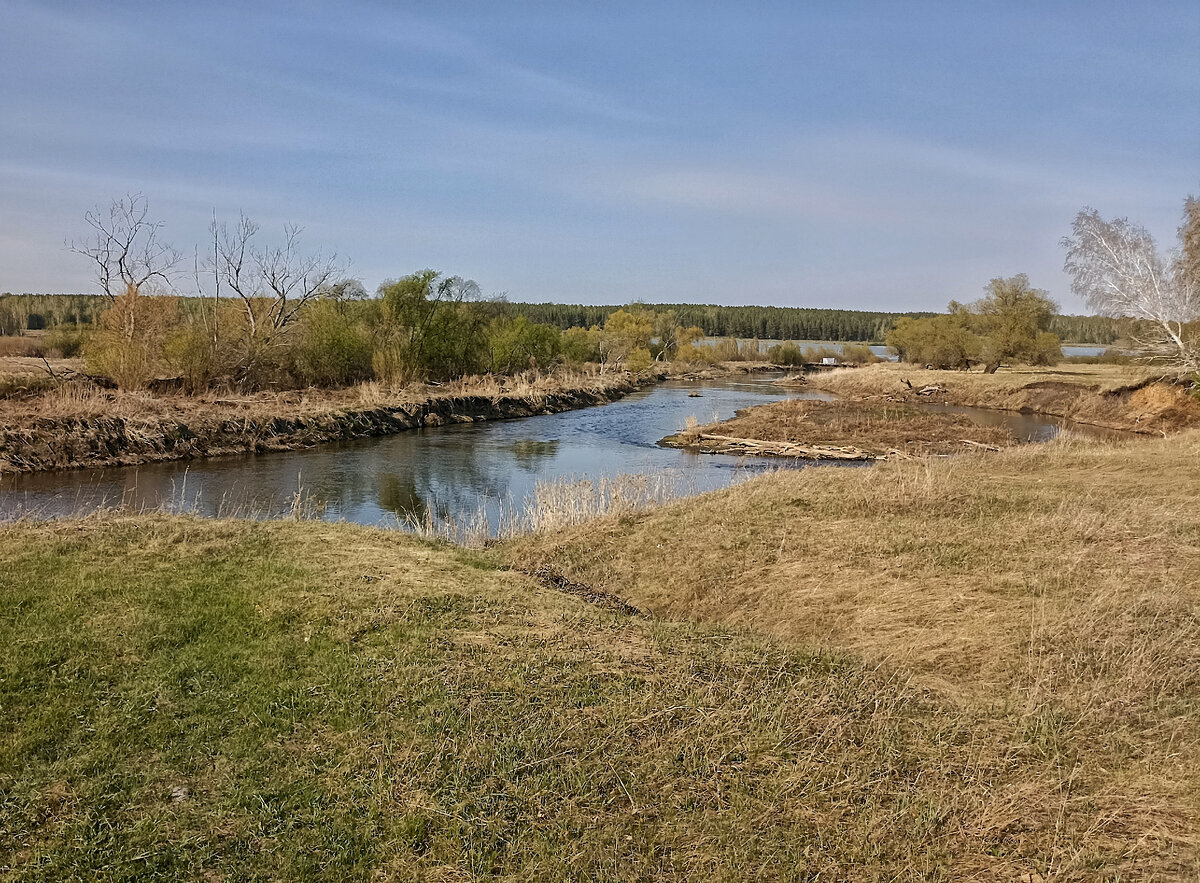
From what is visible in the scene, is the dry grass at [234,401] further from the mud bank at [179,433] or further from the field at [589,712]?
the field at [589,712]

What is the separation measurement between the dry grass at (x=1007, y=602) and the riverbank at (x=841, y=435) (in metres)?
11.5

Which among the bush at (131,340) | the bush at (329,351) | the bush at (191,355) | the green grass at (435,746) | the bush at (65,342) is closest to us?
the green grass at (435,746)

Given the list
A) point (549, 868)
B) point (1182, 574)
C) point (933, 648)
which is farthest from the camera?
point (1182, 574)

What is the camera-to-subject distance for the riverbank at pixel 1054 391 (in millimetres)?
33719

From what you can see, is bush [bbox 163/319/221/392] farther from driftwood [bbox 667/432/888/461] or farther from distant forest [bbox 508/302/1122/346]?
distant forest [bbox 508/302/1122/346]

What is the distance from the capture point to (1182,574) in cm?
848

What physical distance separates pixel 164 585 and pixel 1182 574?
1047cm

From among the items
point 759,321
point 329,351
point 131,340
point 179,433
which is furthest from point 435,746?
point 759,321

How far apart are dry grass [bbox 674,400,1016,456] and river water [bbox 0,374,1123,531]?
7.71 feet

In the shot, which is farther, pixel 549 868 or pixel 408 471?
pixel 408 471

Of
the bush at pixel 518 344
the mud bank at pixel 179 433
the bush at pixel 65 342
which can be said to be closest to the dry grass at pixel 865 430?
the mud bank at pixel 179 433

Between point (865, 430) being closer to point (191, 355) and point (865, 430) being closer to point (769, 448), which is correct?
point (769, 448)

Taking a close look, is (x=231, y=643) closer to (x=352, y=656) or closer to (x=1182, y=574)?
(x=352, y=656)

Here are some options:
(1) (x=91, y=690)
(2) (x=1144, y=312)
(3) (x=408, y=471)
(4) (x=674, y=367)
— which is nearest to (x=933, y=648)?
(1) (x=91, y=690)
